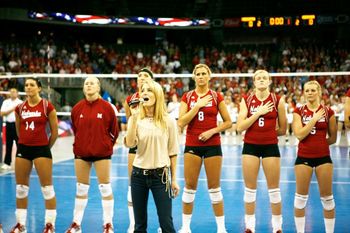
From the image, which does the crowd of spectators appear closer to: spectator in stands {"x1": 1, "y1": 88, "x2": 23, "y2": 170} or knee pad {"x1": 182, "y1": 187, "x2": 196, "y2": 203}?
spectator in stands {"x1": 1, "y1": 88, "x2": 23, "y2": 170}

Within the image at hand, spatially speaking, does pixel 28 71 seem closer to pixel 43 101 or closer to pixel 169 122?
pixel 43 101

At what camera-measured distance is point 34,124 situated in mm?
6832

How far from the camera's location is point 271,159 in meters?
6.54

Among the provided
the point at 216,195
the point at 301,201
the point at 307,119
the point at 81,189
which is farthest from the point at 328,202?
the point at 81,189

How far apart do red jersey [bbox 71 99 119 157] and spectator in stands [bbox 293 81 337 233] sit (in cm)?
249

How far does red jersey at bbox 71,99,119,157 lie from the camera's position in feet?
22.1

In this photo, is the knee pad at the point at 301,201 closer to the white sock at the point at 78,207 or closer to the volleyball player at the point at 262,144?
the volleyball player at the point at 262,144

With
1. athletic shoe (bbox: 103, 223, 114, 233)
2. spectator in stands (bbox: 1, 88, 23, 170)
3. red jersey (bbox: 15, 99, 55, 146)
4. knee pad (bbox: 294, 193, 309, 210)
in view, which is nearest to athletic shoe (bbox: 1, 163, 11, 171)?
spectator in stands (bbox: 1, 88, 23, 170)

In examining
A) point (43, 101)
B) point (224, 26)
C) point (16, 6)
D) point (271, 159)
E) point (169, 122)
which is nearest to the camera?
point (169, 122)

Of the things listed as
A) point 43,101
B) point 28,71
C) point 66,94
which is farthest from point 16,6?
Answer: point 43,101

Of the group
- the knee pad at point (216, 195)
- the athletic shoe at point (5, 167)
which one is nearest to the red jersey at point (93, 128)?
the knee pad at point (216, 195)

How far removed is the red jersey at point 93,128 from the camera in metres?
6.74

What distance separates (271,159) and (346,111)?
4.18ft

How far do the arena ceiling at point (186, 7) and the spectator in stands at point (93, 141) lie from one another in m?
26.3
